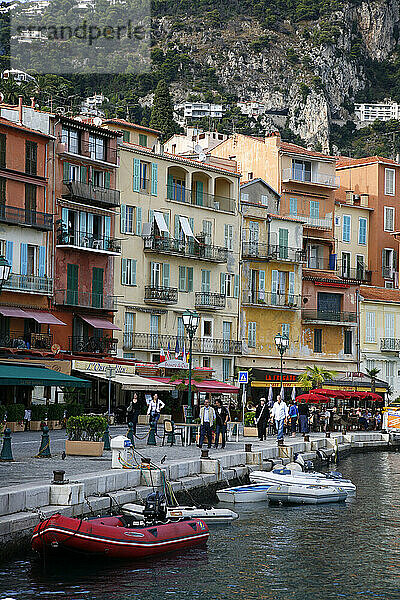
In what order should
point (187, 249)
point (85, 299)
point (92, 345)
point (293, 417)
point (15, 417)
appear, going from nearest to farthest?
point (15, 417)
point (293, 417)
point (92, 345)
point (85, 299)
point (187, 249)

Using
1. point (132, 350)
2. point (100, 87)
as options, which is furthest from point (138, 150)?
point (100, 87)

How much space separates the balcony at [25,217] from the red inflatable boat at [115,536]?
108 feet

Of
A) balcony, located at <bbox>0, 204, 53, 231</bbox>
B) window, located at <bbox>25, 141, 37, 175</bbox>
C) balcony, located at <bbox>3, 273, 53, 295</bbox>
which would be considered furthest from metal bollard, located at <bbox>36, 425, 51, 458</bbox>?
window, located at <bbox>25, 141, 37, 175</bbox>

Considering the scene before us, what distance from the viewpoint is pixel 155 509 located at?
21.1 m

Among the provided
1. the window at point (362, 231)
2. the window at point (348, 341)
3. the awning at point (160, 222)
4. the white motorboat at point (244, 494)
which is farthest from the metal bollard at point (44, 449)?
the window at point (362, 231)

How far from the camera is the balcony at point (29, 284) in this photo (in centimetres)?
5194

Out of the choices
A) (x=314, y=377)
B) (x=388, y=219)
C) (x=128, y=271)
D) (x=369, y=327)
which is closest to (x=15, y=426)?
(x=128, y=271)

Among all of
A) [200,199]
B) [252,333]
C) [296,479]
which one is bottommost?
[296,479]

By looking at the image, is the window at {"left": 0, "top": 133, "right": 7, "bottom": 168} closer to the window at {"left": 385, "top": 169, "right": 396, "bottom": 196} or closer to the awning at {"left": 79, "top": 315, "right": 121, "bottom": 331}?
the awning at {"left": 79, "top": 315, "right": 121, "bottom": 331}

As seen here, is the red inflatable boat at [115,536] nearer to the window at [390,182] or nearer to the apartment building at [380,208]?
the apartment building at [380,208]

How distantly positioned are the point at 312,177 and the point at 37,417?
40.7 meters

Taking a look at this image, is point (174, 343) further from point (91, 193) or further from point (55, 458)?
point (55, 458)

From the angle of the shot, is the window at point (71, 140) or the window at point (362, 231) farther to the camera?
the window at point (362, 231)

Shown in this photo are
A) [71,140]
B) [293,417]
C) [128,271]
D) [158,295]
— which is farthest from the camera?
[158,295]
